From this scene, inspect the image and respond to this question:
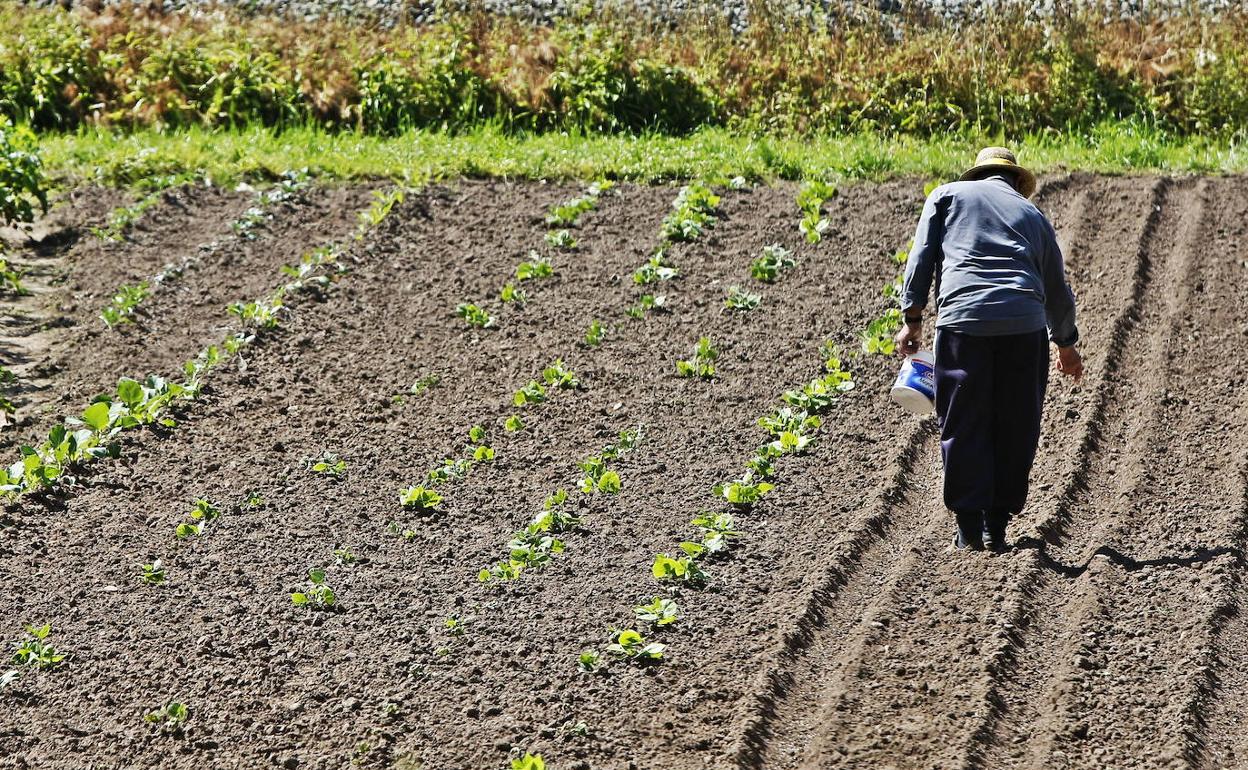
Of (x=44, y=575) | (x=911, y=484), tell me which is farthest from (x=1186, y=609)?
(x=44, y=575)

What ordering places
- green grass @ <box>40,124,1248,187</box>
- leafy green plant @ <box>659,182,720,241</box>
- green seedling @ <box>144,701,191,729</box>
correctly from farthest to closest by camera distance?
green grass @ <box>40,124,1248,187</box> → leafy green plant @ <box>659,182,720,241</box> → green seedling @ <box>144,701,191,729</box>

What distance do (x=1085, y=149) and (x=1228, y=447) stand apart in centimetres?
413

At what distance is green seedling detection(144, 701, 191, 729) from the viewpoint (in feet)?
15.8

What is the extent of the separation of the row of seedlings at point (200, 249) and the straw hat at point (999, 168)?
196 inches

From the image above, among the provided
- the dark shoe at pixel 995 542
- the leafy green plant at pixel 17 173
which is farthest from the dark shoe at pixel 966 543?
the leafy green plant at pixel 17 173

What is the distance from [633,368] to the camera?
7445 mm

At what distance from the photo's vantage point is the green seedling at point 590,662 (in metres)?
4.95

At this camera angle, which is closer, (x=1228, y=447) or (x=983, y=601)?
(x=983, y=601)

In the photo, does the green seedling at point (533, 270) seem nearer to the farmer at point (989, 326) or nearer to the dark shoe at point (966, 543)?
the farmer at point (989, 326)

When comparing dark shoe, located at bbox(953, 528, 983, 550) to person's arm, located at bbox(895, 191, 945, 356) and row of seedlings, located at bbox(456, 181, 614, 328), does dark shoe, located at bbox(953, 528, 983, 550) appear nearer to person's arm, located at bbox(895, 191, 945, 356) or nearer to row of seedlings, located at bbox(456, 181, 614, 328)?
person's arm, located at bbox(895, 191, 945, 356)

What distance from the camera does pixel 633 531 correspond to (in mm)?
5898

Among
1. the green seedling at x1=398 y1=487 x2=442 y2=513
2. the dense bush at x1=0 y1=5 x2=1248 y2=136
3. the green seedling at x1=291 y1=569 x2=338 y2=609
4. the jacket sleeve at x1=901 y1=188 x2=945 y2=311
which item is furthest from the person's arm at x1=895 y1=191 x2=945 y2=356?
the dense bush at x1=0 y1=5 x2=1248 y2=136

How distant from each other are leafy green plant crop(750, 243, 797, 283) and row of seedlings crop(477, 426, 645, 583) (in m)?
2.00

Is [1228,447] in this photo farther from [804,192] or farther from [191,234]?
[191,234]
